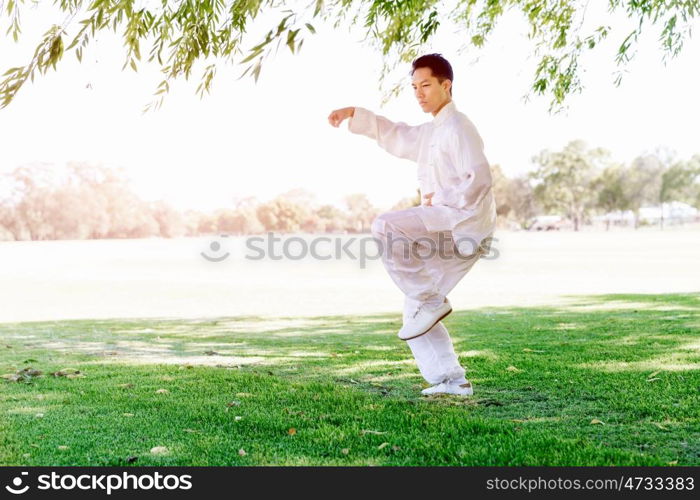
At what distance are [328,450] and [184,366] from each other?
3.43 metres

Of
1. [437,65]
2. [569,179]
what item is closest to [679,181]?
[569,179]

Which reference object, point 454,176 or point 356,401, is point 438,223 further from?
point 356,401

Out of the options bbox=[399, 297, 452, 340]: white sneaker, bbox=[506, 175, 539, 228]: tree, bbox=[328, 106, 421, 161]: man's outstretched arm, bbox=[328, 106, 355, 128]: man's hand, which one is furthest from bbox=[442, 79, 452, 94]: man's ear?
bbox=[506, 175, 539, 228]: tree

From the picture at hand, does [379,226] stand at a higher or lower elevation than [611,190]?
lower

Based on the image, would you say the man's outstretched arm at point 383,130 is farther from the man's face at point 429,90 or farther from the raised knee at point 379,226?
the raised knee at point 379,226

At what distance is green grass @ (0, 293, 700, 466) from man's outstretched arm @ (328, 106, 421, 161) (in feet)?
5.94

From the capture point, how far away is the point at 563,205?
8062 centimetres

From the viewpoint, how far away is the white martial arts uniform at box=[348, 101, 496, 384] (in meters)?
4.53

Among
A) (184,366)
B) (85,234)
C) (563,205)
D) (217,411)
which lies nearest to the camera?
(217,411)

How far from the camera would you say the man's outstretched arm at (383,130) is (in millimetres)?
5122

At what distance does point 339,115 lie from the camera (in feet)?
16.8

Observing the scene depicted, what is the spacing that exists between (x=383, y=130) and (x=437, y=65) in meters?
0.69

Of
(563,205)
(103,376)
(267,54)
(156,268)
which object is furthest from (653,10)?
(563,205)
